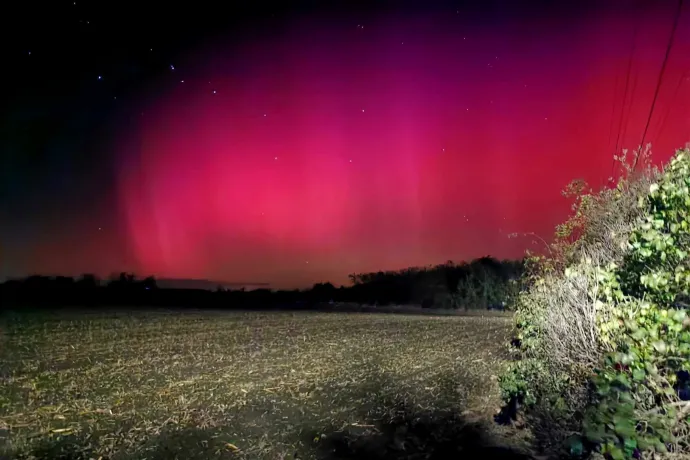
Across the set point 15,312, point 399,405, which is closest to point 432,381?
point 399,405

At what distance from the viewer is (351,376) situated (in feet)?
41.5

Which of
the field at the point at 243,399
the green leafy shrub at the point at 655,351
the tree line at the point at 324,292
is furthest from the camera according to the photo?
the tree line at the point at 324,292

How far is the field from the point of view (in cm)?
712

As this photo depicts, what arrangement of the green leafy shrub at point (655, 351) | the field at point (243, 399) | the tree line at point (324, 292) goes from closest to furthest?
1. the green leafy shrub at point (655, 351)
2. the field at point (243, 399)
3. the tree line at point (324, 292)

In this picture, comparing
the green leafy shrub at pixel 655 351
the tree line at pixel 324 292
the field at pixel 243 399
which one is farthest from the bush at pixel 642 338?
the tree line at pixel 324 292

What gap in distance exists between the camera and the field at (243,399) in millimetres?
7125

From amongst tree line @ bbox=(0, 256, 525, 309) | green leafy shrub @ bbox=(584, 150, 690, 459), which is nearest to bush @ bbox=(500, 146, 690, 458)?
green leafy shrub @ bbox=(584, 150, 690, 459)

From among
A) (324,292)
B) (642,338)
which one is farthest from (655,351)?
(324,292)

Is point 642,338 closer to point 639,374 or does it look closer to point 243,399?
point 639,374

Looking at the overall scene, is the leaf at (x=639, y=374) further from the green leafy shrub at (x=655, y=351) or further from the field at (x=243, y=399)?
the field at (x=243, y=399)

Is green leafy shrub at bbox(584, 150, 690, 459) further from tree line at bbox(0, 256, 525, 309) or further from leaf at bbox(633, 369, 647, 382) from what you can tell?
tree line at bbox(0, 256, 525, 309)

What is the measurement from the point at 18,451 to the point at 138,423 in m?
1.67

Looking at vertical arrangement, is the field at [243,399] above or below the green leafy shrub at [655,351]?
below

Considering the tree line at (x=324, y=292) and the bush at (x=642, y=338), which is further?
the tree line at (x=324, y=292)
